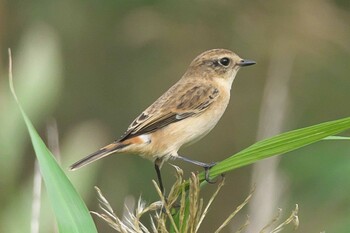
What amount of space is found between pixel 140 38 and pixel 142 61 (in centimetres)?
95

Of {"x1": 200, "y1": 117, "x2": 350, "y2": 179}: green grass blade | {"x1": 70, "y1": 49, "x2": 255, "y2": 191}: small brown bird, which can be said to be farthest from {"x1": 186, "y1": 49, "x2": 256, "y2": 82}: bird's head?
{"x1": 200, "y1": 117, "x2": 350, "y2": 179}: green grass blade

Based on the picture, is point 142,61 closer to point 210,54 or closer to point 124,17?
point 124,17

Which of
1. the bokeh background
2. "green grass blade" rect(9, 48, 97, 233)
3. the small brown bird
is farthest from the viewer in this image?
the bokeh background

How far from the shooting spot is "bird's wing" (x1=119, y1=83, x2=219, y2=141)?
13.9 ft

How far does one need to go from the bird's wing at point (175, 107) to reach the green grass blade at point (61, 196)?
1366mm

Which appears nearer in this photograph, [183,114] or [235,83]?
[183,114]

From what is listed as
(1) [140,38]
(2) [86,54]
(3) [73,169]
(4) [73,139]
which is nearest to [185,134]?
(4) [73,139]

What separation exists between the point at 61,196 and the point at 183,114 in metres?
1.83

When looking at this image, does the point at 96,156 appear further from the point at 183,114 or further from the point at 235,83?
the point at 235,83

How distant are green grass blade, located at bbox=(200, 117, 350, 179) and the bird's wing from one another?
1.31m

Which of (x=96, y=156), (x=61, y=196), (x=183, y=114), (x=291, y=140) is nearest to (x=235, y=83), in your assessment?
(x=183, y=114)

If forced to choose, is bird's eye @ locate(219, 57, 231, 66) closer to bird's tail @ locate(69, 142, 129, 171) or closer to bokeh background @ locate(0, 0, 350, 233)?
bokeh background @ locate(0, 0, 350, 233)

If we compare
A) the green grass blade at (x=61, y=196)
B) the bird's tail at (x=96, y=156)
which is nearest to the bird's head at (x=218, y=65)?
the bird's tail at (x=96, y=156)

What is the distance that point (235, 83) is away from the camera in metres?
7.36
